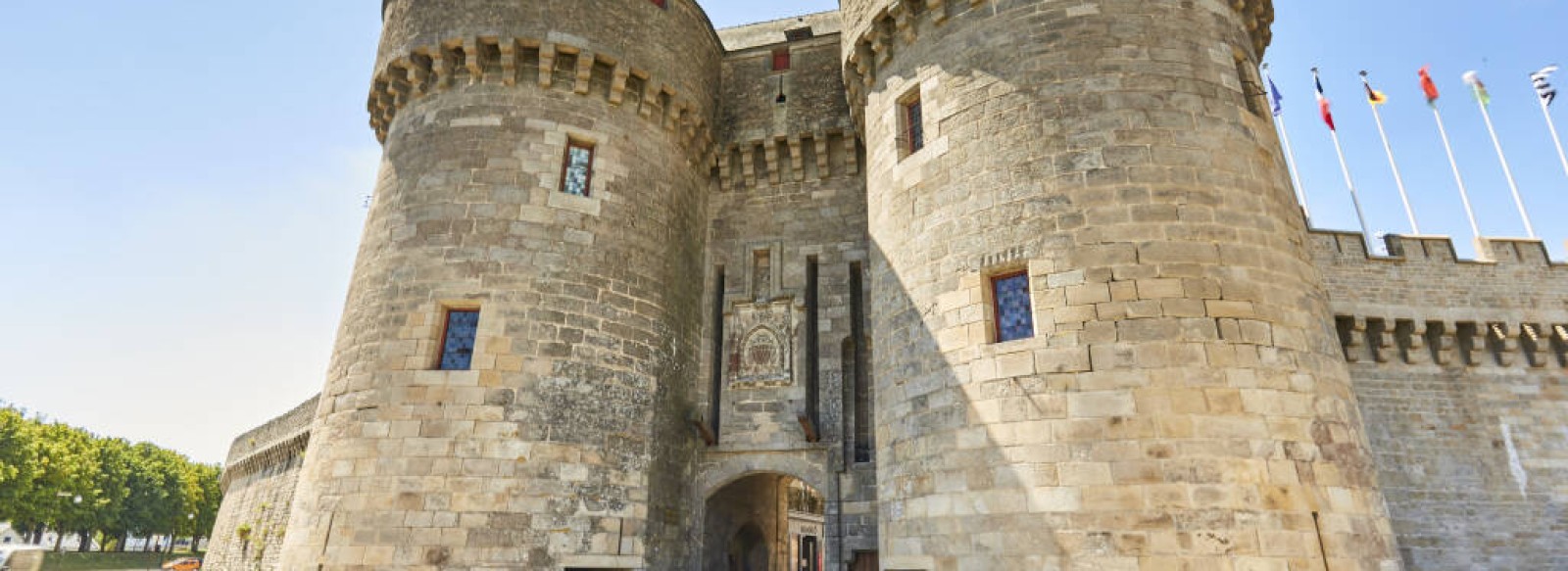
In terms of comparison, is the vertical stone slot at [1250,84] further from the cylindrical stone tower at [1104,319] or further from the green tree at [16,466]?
the green tree at [16,466]

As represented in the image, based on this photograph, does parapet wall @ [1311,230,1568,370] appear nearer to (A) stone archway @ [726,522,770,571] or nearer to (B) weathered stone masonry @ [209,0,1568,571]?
(B) weathered stone masonry @ [209,0,1568,571]

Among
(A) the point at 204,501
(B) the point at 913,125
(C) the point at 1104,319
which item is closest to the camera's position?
(C) the point at 1104,319

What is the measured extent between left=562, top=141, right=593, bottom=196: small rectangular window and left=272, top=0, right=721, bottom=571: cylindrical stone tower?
27mm

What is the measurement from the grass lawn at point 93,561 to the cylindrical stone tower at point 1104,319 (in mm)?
42209

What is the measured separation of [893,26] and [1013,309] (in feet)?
13.9

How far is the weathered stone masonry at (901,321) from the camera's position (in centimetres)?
670

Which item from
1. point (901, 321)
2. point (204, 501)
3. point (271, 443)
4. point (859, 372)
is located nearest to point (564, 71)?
point (859, 372)

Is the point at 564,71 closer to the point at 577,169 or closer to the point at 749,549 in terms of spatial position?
the point at 577,169

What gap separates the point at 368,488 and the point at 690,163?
669 centimetres

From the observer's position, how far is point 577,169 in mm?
11000

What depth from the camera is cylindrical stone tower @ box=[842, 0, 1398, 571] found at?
20.9 ft

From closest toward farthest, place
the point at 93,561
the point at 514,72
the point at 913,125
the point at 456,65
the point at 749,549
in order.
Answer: the point at 913,125, the point at 514,72, the point at 456,65, the point at 749,549, the point at 93,561

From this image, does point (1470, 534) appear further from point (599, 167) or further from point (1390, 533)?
point (599, 167)

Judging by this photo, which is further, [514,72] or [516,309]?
[514,72]
